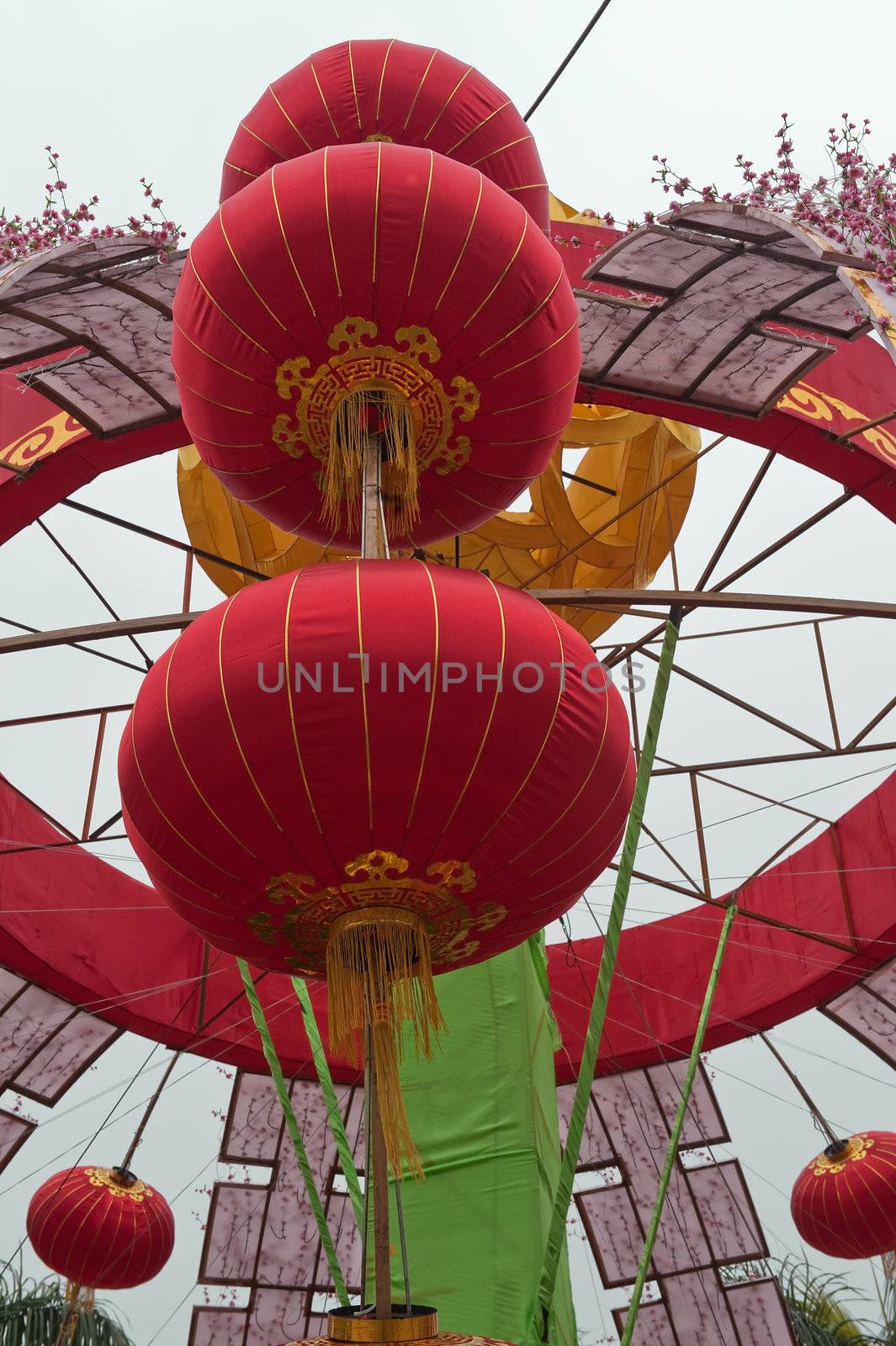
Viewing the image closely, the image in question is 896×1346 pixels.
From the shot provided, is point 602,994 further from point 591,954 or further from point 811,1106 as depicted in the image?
point 591,954

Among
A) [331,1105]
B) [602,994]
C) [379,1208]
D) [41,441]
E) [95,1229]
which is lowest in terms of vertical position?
[379,1208]

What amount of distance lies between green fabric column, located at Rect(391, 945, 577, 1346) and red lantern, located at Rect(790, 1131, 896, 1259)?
341cm

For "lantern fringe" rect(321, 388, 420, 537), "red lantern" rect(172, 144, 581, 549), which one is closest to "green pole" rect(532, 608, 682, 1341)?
"red lantern" rect(172, 144, 581, 549)

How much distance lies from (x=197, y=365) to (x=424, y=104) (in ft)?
5.00

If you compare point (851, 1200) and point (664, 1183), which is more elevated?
point (851, 1200)

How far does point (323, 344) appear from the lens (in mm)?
4680

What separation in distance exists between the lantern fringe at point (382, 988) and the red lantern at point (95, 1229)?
6587 millimetres

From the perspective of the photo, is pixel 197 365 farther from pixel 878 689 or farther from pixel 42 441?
pixel 878 689

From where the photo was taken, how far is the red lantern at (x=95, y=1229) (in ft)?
33.2

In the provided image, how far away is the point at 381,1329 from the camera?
4.34 meters

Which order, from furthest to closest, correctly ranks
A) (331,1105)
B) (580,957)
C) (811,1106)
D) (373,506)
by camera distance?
(580,957)
(811,1106)
(331,1105)
(373,506)

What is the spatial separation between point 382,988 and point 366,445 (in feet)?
6.27

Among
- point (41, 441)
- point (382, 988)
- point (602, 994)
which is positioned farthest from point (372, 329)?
point (41, 441)

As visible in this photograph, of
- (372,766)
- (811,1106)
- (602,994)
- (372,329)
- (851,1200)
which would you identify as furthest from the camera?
(811,1106)
